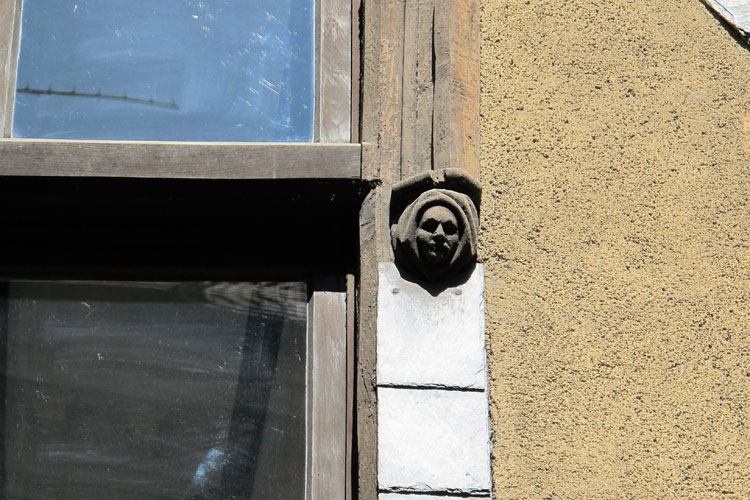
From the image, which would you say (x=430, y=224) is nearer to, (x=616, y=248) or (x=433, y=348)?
(x=433, y=348)

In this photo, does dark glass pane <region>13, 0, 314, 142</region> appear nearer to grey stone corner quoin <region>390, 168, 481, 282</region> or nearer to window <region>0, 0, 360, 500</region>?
window <region>0, 0, 360, 500</region>

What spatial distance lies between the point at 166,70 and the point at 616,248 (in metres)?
1.31

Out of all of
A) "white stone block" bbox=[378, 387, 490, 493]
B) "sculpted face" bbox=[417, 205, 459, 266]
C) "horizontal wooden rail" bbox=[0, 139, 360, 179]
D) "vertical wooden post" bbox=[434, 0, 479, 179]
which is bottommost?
"white stone block" bbox=[378, 387, 490, 493]

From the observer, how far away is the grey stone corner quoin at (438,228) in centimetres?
249

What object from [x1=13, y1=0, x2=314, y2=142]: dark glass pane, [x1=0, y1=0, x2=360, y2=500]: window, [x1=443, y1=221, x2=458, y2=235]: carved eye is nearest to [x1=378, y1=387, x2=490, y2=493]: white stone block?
[x1=0, y1=0, x2=360, y2=500]: window

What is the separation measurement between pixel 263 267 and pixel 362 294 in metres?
0.36

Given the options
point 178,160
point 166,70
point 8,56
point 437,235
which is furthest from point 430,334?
point 8,56

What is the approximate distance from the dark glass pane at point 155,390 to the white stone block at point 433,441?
33 centimetres

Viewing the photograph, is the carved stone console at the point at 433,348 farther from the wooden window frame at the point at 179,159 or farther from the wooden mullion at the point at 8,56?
the wooden mullion at the point at 8,56

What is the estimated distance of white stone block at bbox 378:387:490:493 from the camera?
2330 millimetres

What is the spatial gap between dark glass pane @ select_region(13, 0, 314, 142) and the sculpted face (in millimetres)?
477

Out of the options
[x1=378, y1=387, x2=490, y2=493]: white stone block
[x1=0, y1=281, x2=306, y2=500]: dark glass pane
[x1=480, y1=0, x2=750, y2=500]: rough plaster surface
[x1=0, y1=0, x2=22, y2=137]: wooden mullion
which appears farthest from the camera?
[x1=0, y1=0, x2=22, y2=137]: wooden mullion

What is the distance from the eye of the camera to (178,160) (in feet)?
8.50

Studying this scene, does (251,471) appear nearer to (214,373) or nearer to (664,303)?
(214,373)
